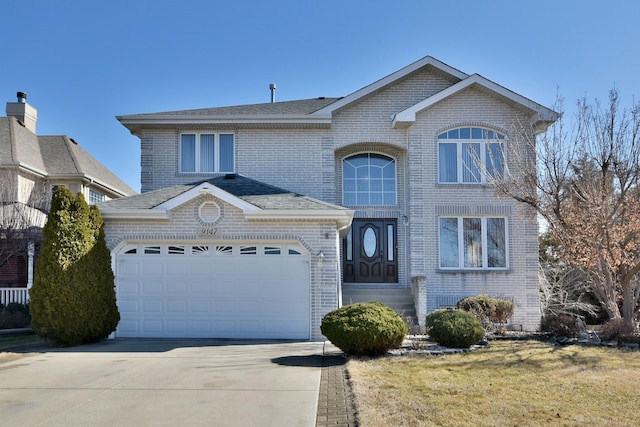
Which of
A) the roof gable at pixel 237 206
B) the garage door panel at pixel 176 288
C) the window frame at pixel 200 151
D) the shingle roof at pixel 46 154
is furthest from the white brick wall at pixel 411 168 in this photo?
the shingle roof at pixel 46 154

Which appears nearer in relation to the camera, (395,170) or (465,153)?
(465,153)

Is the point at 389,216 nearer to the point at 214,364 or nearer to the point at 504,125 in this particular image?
the point at 504,125

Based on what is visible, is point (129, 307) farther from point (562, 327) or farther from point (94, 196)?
point (94, 196)

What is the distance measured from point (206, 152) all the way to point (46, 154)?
32.8 ft

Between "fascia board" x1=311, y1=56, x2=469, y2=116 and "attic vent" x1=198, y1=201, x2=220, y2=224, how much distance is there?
5084 mm

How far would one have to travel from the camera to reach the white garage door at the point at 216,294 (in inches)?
522

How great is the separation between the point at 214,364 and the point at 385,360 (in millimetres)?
3063

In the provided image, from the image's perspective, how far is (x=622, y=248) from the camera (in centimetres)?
1291

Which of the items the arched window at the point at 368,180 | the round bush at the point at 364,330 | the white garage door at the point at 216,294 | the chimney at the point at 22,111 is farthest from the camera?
the chimney at the point at 22,111

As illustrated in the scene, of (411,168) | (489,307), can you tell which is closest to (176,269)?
(411,168)

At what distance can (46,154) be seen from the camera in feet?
76.3

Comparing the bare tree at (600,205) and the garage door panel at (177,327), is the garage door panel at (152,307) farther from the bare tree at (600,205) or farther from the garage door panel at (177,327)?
the bare tree at (600,205)

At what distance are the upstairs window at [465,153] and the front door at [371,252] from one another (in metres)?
2.41

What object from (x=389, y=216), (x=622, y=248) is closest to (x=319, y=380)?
(x=622, y=248)
